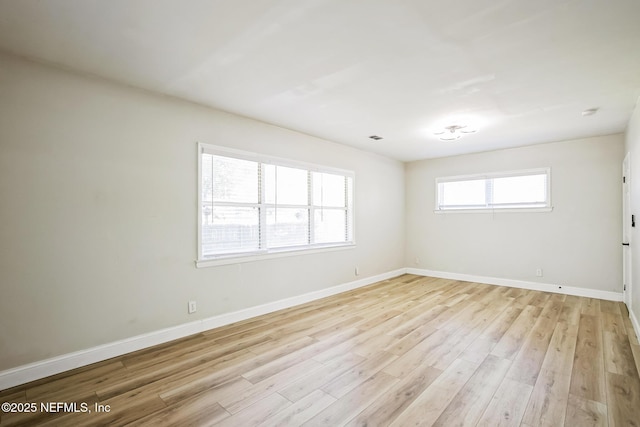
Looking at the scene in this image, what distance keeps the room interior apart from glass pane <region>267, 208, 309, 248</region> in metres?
0.24

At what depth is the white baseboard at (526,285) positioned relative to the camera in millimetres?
4723

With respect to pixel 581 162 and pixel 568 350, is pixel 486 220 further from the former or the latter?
pixel 568 350

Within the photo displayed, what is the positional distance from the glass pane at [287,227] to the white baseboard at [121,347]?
823 mm

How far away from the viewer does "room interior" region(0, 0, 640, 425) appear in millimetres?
2027

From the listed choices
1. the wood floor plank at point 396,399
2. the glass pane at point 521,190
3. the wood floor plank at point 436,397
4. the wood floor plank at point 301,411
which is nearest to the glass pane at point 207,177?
the wood floor plank at point 301,411

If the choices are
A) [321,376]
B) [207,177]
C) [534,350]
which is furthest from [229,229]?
[534,350]

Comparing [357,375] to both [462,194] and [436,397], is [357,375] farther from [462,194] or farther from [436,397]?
[462,194]

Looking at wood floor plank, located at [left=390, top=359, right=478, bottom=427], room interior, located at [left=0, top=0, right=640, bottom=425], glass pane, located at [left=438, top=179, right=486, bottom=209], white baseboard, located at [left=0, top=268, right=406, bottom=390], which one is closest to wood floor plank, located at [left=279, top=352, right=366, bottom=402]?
wood floor plank, located at [left=390, top=359, right=478, bottom=427]

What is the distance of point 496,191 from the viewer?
577 cm

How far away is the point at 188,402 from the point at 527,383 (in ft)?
8.37

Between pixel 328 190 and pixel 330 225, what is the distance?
1.95ft

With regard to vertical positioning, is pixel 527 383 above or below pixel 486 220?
below

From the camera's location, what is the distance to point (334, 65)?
2582mm

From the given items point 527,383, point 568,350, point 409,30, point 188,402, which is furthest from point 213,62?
point 568,350
